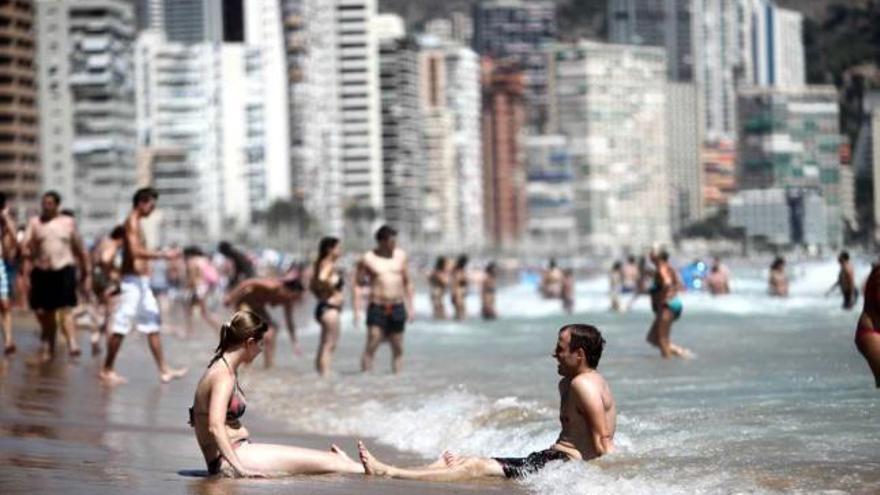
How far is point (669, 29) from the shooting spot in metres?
178

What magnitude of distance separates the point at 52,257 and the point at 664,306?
616 centimetres

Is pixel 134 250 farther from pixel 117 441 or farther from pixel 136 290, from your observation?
pixel 117 441

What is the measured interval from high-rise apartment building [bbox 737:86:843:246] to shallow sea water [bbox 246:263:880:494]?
29.6m

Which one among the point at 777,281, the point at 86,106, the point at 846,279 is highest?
the point at 86,106

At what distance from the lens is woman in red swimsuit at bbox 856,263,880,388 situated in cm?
821

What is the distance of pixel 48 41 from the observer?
114125 mm

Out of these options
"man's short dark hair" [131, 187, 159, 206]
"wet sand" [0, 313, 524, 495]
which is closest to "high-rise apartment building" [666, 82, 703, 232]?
"wet sand" [0, 313, 524, 495]

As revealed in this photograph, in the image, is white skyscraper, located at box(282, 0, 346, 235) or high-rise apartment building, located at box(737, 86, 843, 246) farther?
white skyscraper, located at box(282, 0, 346, 235)

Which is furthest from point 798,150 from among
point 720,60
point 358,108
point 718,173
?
point 358,108

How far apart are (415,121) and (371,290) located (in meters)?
148

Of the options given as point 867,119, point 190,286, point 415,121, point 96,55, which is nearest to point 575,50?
point 415,121

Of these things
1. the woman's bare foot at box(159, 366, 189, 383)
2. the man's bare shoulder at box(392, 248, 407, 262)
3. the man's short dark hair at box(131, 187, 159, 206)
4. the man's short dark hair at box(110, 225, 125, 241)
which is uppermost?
the man's short dark hair at box(131, 187, 159, 206)

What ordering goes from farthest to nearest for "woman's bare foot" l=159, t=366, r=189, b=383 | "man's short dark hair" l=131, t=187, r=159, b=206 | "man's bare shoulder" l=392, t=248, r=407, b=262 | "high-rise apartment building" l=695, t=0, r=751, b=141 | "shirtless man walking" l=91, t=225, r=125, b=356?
"high-rise apartment building" l=695, t=0, r=751, b=141, "man's bare shoulder" l=392, t=248, r=407, b=262, "shirtless man walking" l=91, t=225, r=125, b=356, "woman's bare foot" l=159, t=366, r=189, b=383, "man's short dark hair" l=131, t=187, r=159, b=206

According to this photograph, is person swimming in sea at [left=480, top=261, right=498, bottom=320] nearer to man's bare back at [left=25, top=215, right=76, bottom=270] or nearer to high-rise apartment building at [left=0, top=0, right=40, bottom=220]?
man's bare back at [left=25, top=215, right=76, bottom=270]
